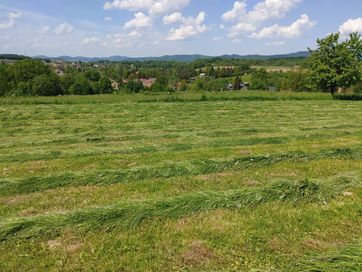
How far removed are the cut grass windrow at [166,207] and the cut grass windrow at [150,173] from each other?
2.19m

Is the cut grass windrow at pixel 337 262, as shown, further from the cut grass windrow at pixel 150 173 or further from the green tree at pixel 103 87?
the green tree at pixel 103 87

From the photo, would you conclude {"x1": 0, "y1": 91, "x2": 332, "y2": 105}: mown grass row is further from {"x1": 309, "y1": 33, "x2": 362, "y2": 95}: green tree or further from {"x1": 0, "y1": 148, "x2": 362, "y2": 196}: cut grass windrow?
{"x1": 0, "y1": 148, "x2": 362, "y2": 196}: cut grass windrow

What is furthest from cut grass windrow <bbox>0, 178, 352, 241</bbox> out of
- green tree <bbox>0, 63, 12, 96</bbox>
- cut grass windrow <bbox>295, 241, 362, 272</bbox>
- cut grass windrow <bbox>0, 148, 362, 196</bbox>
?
green tree <bbox>0, 63, 12, 96</bbox>

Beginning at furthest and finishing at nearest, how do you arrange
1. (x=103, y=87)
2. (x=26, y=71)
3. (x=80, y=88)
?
(x=103, y=87) < (x=80, y=88) < (x=26, y=71)

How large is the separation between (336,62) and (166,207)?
133ft

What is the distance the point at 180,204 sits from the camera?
722 cm

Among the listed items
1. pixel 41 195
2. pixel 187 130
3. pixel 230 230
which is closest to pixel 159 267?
pixel 230 230

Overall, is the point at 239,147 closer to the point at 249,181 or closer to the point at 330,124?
the point at 249,181

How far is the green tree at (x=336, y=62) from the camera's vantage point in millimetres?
41094

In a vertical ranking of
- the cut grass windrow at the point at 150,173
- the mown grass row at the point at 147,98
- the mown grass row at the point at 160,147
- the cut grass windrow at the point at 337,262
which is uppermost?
the cut grass windrow at the point at 337,262

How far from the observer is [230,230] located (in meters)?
6.39

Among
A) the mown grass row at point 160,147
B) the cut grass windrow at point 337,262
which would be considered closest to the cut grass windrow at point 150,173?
the mown grass row at point 160,147

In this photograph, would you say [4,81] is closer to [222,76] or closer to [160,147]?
[160,147]

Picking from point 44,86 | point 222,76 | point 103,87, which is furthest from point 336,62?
point 222,76
